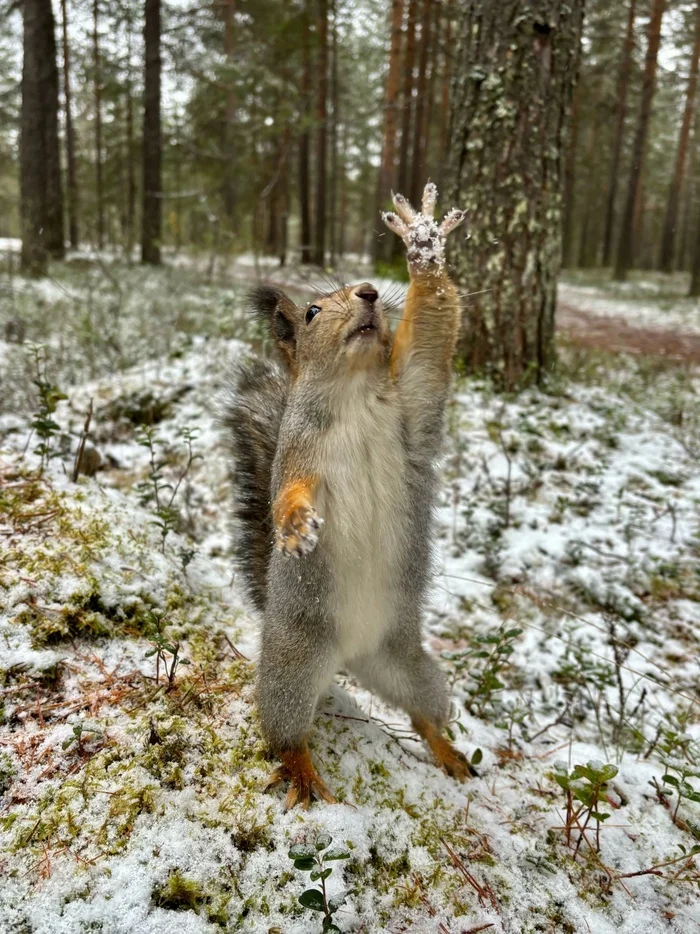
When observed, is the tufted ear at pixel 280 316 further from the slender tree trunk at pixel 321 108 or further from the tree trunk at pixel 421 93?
the tree trunk at pixel 421 93

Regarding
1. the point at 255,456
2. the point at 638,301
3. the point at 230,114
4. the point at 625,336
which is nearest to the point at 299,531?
the point at 255,456

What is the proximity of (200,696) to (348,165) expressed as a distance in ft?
136

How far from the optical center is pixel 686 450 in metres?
5.08

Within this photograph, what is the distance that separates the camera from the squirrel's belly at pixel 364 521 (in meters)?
1.88

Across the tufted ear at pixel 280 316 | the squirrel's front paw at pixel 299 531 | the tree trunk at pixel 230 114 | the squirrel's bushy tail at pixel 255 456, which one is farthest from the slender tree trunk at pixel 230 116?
the squirrel's front paw at pixel 299 531

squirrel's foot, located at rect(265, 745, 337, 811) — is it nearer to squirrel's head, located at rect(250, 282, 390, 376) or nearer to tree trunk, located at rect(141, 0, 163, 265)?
squirrel's head, located at rect(250, 282, 390, 376)

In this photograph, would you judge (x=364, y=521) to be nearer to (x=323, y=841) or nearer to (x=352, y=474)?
(x=352, y=474)

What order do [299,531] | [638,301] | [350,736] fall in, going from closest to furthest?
[299,531]
[350,736]
[638,301]

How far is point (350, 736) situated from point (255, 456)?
111cm

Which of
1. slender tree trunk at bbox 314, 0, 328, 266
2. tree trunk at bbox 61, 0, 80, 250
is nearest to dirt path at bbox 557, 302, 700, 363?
slender tree trunk at bbox 314, 0, 328, 266

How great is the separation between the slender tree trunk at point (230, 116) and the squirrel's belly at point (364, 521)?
10.9 meters

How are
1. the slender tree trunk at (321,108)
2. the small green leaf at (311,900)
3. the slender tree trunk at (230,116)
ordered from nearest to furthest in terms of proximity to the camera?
the small green leaf at (311,900) < the slender tree trunk at (230,116) < the slender tree trunk at (321,108)

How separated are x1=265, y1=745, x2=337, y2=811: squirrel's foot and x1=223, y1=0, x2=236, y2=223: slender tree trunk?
1125cm

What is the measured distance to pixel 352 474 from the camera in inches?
74.6
